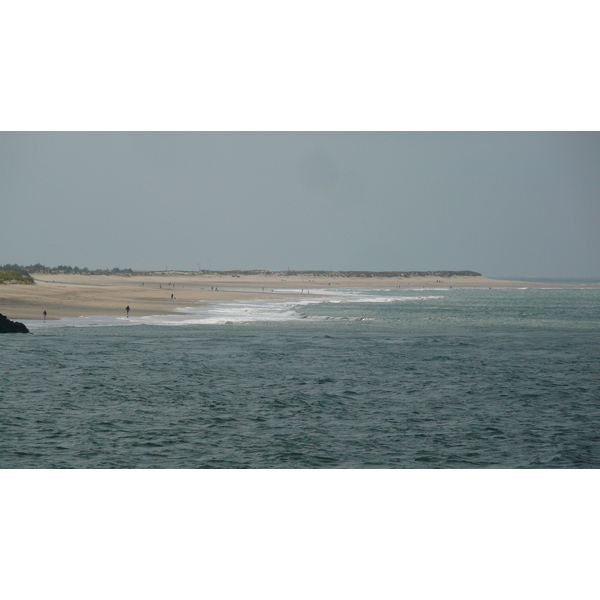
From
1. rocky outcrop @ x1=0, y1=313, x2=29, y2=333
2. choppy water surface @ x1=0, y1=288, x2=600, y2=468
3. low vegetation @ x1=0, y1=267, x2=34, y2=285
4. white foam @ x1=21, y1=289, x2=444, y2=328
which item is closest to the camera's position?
choppy water surface @ x1=0, y1=288, x2=600, y2=468

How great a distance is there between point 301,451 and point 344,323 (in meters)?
31.1

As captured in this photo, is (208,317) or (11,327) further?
(208,317)

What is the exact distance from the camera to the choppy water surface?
14.8 meters

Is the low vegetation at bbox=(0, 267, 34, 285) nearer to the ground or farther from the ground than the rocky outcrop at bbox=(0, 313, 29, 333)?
farther from the ground

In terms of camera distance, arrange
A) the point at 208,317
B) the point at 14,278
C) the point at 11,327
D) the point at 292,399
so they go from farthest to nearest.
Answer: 1. the point at 14,278
2. the point at 208,317
3. the point at 11,327
4. the point at 292,399

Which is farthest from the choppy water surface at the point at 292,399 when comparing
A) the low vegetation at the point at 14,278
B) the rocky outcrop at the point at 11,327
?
the low vegetation at the point at 14,278

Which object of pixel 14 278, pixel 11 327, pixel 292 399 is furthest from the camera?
pixel 14 278

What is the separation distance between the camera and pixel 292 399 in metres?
20.7

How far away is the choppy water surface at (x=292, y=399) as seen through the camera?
1480 cm

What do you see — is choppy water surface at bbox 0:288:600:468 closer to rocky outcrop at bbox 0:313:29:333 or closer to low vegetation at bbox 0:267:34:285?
rocky outcrop at bbox 0:313:29:333

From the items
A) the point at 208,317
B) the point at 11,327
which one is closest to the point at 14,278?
the point at 208,317

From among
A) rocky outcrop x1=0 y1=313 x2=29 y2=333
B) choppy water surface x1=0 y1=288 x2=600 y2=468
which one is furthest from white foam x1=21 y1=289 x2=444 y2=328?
rocky outcrop x1=0 y1=313 x2=29 y2=333

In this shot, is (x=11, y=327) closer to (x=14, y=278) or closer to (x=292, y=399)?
(x=292, y=399)

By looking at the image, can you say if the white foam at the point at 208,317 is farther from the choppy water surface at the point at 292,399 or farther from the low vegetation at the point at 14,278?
the low vegetation at the point at 14,278
